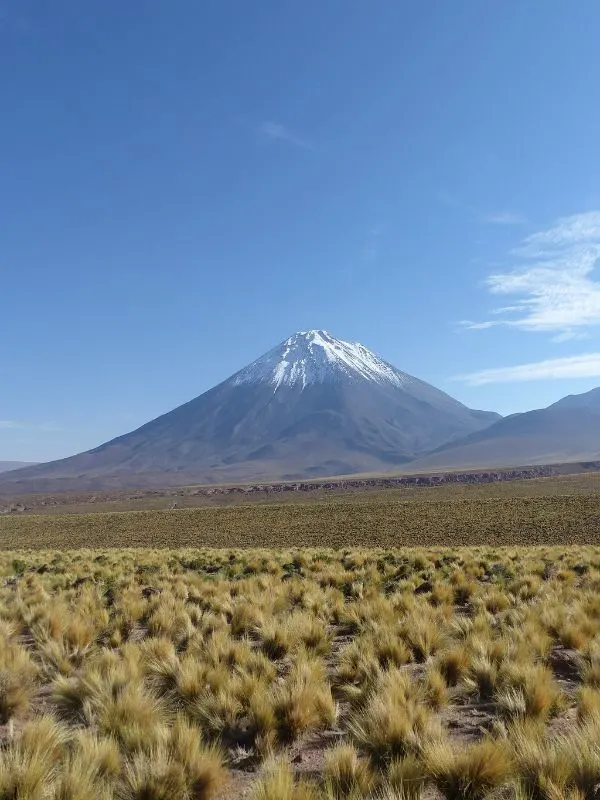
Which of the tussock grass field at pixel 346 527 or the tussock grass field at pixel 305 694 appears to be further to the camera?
the tussock grass field at pixel 346 527

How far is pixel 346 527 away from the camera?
36219 millimetres

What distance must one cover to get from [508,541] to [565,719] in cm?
2400

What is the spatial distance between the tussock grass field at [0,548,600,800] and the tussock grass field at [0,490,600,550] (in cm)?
1857

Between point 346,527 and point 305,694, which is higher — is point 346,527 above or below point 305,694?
below

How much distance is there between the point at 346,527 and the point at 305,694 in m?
32.0

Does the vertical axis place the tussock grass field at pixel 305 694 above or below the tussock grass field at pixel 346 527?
above

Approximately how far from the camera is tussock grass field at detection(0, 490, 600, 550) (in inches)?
1147

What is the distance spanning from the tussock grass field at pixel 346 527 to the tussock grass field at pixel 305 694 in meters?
18.6

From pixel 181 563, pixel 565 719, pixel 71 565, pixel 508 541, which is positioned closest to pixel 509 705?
pixel 565 719

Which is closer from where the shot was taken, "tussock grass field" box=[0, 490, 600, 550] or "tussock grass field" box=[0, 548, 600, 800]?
"tussock grass field" box=[0, 548, 600, 800]

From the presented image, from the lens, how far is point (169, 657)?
20.6 feet

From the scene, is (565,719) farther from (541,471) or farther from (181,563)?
(541,471)

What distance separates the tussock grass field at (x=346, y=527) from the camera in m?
29.1

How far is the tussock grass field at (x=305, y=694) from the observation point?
3.56m
